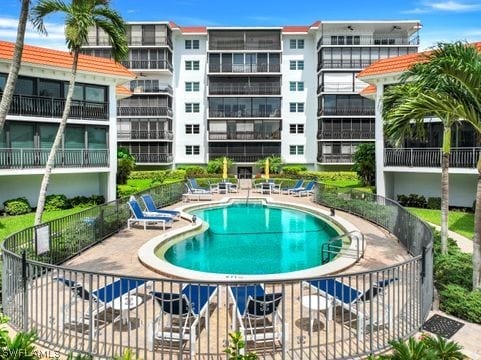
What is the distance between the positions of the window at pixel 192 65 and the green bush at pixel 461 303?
152ft

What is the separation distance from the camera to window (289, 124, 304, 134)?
5047 centimetres

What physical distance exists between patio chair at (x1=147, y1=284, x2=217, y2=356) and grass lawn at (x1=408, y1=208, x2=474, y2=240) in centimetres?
1389

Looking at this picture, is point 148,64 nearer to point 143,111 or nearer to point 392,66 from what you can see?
point 143,111

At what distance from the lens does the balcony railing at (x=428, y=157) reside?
70.8ft

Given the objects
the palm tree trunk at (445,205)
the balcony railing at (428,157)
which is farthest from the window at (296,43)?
the palm tree trunk at (445,205)

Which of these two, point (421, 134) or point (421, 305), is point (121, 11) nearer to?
point (421, 134)

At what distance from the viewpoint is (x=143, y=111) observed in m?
48.6

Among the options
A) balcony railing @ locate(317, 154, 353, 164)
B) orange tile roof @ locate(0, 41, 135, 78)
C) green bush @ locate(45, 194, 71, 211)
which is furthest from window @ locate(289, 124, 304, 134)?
green bush @ locate(45, 194, 71, 211)

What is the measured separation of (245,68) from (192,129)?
9.89m

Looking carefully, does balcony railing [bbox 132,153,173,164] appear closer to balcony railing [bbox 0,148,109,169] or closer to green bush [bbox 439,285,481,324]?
balcony railing [bbox 0,148,109,169]

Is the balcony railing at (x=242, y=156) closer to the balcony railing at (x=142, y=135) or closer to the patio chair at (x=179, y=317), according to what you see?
the balcony railing at (x=142, y=135)

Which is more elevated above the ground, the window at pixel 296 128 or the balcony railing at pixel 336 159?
the window at pixel 296 128

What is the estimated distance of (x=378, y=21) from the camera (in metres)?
46.5

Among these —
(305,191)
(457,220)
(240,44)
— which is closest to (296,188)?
(305,191)
